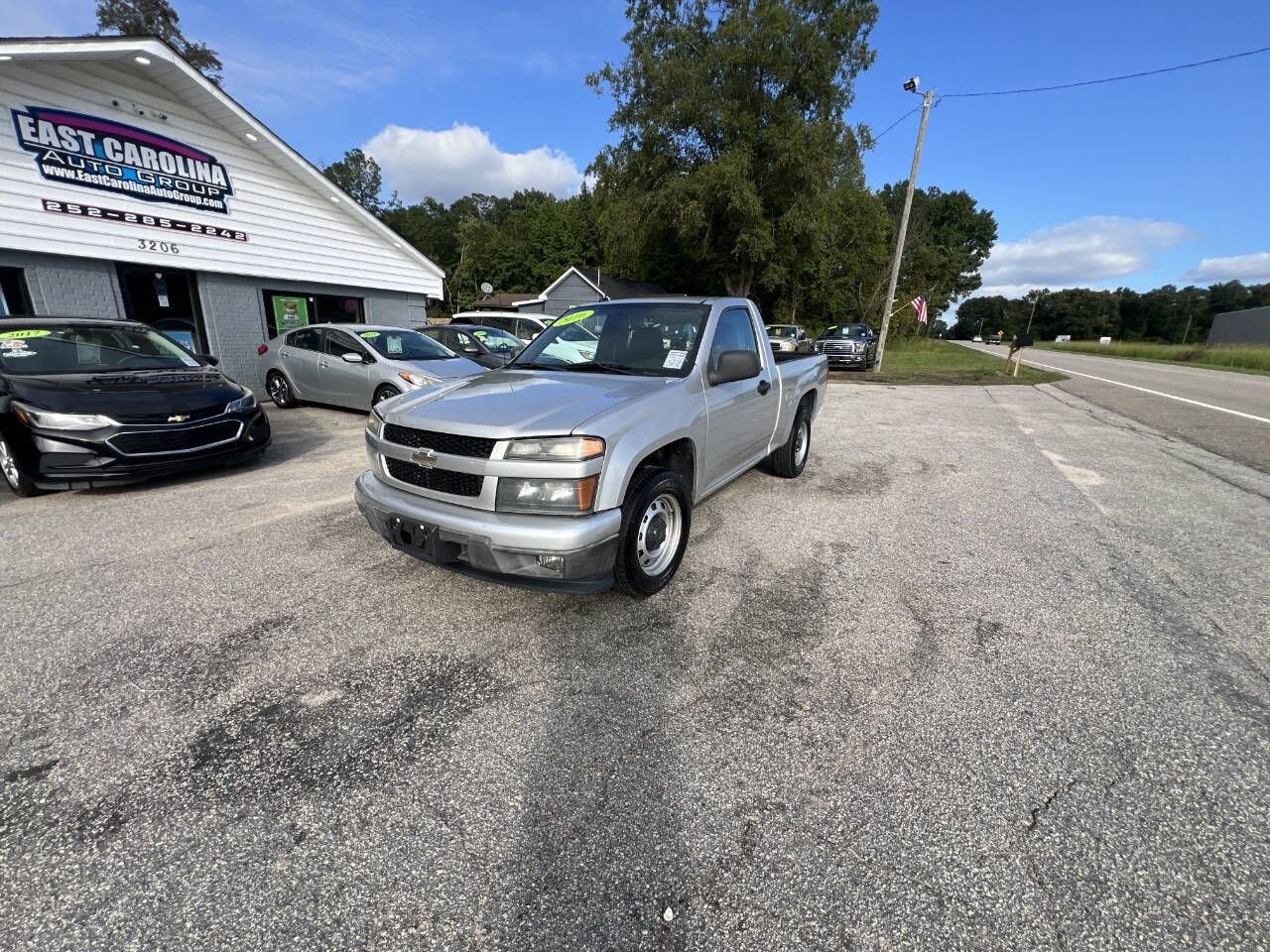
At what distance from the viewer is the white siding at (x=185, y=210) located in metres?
7.60

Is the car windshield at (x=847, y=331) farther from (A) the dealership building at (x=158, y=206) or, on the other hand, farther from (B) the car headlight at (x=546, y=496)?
(B) the car headlight at (x=546, y=496)

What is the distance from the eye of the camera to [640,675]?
258 centimetres

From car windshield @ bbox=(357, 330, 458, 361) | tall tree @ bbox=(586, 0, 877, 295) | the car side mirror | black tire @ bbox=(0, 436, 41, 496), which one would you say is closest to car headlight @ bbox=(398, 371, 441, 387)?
car windshield @ bbox=(357, 330, 458, 361)

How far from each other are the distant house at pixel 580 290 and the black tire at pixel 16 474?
105 feet

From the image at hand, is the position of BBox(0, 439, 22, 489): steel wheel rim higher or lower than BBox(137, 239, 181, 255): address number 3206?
lower

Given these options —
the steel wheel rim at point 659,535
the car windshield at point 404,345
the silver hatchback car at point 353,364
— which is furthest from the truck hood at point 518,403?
the car windshield at point 404,345

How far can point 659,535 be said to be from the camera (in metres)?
3.29

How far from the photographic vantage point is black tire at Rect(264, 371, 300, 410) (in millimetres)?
9625

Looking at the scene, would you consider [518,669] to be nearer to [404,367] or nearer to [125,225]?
[404,367]

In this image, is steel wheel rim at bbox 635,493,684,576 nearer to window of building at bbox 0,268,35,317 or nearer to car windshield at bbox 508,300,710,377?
car windshield at bbox 508,300,710,377

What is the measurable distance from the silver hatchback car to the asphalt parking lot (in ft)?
14.2

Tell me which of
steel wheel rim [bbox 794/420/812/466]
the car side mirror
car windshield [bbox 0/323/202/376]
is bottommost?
steel wheel rim [bbox 794/420/812/466]

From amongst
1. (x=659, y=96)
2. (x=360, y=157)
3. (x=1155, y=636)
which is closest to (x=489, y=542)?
(x=1155, y=636)

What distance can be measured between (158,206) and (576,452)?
1073 centimetres
